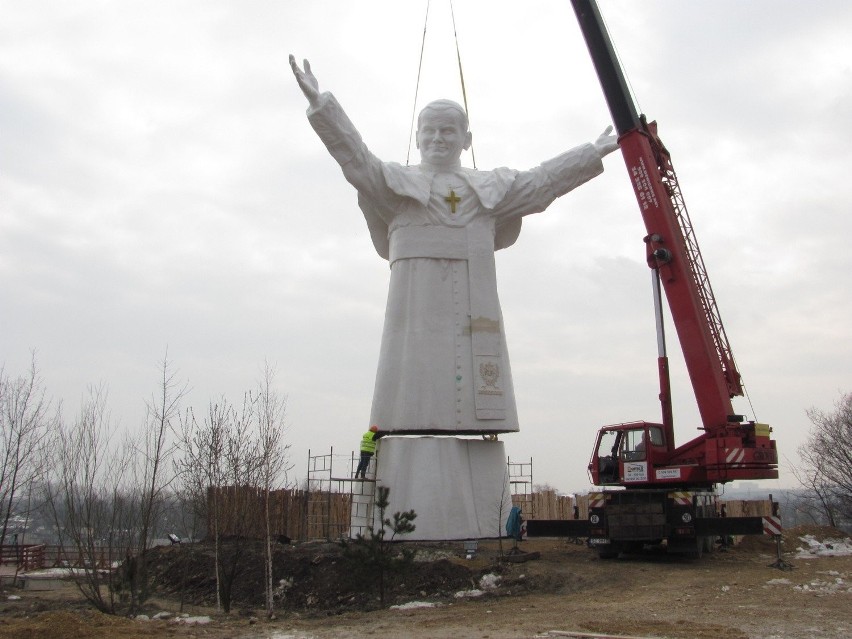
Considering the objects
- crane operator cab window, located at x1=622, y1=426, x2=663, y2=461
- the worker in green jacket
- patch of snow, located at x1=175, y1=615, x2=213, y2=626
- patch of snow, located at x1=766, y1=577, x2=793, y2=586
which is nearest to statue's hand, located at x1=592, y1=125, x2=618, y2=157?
crane operator cab window, located at x1=622, y1=426, x2=663, y2=461

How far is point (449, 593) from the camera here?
1129 cm

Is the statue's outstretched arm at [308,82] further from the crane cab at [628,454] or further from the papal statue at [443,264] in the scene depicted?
the crane cab at [628,454]

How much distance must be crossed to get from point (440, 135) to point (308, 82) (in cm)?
338

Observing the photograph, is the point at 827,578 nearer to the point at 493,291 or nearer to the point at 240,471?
the point at 493,291

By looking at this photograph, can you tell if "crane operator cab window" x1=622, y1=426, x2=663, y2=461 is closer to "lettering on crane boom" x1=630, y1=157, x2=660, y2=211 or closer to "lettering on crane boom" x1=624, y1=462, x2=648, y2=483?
"lettering on crane boom" x1=624, y1=462, x2=648, y2=483

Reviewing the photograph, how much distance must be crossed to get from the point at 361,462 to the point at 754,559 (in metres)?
7.58

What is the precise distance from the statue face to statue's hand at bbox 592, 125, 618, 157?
2640 millimetres

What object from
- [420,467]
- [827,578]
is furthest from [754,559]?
[420,467]

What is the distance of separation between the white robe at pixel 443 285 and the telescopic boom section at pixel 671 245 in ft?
2.91

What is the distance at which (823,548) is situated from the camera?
53.3 ft

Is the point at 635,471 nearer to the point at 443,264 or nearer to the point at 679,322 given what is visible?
the point at 679,322

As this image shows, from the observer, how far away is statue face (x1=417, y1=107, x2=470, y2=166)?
14594 mm

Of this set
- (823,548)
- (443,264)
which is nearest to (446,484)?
(443,264)

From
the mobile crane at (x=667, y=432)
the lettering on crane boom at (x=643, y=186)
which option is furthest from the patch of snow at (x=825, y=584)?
the lettering on crane boom at (x=643, y=186)
